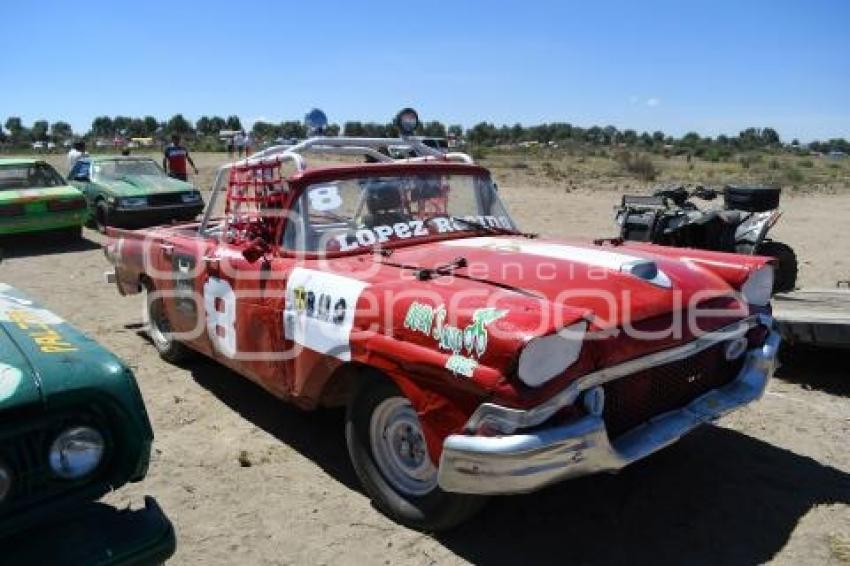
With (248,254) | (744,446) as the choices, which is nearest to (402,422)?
(248,254)

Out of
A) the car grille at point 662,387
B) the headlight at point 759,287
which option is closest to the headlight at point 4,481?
the car grille at point 662,387

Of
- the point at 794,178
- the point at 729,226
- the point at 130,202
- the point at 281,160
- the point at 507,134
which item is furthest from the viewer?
the point at 507,134

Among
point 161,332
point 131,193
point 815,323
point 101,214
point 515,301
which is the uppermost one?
point 515,301

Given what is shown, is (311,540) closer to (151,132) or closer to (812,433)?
(812,433)

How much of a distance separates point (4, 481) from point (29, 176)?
12.3 meters

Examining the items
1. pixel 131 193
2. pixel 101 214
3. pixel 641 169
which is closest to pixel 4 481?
pixel 131 193

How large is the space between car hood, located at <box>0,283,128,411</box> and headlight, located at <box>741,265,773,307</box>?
3217 millimetres

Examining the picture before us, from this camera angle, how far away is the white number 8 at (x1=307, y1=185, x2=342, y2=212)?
4.50 metres

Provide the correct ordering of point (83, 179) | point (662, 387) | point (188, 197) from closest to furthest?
point (662, 387) < point (188, 197) < point (83, 179)

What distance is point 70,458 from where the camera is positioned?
7.63ft

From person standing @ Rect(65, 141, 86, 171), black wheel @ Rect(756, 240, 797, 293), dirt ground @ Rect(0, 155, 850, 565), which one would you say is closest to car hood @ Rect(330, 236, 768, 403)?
dirt ground @ Rect(0, 155, 850, 565)

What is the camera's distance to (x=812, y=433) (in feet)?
15.7

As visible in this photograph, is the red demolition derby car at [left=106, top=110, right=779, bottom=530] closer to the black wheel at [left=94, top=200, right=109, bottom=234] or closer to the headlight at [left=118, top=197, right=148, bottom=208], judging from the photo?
the headlight at [left=118, top=197, right=148, bottom=208]

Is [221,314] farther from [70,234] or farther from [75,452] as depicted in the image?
[70,234]
